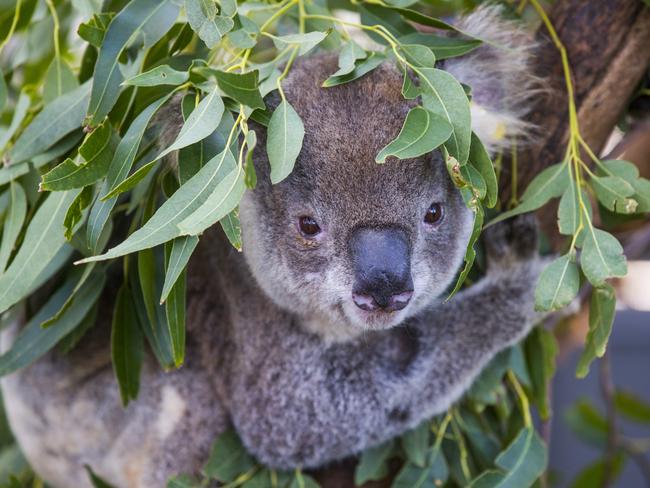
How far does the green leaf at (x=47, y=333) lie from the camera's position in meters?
2.27

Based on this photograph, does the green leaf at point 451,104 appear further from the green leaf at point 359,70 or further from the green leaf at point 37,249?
the green leaf at point 37,249

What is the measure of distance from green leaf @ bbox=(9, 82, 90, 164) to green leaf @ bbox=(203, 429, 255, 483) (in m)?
1.12

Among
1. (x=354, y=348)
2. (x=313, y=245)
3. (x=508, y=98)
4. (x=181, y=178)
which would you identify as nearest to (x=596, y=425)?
(x=354, y=348)

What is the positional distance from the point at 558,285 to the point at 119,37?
46.4 inches

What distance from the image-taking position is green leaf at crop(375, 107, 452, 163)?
1.63 m

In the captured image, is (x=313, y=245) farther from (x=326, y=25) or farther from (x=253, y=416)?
(x=253, y=416)

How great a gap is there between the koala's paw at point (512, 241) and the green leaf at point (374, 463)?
0.72 m

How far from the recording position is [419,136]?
5.43 feet

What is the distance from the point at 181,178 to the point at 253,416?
112 centimetres

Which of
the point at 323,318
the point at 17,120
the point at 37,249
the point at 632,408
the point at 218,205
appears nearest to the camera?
the point at 218,205

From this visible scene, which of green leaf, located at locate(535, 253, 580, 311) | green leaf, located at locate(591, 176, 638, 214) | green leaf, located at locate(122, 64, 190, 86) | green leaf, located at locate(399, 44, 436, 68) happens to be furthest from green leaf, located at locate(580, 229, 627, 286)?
green leaf, located at locate(122, 64, 190, 86)

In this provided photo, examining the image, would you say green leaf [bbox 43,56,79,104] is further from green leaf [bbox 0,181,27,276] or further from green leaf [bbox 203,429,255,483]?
green leaf [bbox 203,429,255,483]

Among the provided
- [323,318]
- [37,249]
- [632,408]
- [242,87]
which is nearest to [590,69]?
[323,318]

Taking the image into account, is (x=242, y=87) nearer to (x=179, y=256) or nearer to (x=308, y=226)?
(x=179, y=256)
